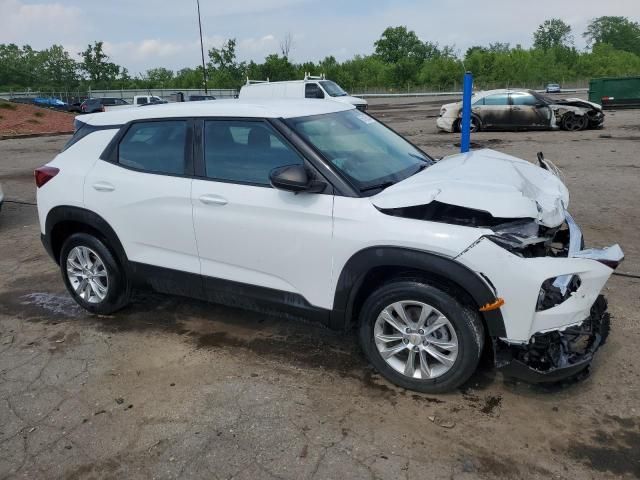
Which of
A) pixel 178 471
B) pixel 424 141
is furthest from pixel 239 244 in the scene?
pixel 424 141

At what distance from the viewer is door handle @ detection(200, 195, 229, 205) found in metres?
3.68

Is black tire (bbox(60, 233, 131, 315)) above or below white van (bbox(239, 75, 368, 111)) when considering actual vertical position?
below

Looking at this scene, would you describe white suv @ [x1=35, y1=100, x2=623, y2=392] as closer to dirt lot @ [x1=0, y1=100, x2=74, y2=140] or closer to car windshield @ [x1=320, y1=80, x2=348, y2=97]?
car windshield @ [x1=320, y1=80, x2=348, y2=97]

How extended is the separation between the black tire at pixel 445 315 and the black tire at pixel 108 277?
7.22 ft

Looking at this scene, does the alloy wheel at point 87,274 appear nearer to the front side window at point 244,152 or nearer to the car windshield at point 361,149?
the front side window at point 244,152

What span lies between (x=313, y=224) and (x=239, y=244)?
0.61 metres

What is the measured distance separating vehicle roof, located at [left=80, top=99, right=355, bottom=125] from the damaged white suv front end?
99 cm

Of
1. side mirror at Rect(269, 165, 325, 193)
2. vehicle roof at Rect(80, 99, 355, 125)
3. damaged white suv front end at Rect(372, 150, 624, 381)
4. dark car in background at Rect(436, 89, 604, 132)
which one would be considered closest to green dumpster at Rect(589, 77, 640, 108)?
dark car in background at Rect(436, 89, 604, 132)

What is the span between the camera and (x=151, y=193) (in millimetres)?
4000

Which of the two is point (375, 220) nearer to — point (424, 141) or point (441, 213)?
point (441, 213)

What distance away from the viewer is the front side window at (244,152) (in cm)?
362

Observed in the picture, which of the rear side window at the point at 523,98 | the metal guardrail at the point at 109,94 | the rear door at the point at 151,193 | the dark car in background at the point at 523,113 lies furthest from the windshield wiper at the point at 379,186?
Answer: the metal guardrail at the point at 109,94

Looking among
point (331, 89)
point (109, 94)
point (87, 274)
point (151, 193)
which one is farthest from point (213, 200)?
point (109, 94)

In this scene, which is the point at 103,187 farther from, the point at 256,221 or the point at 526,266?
the point at 526,266
